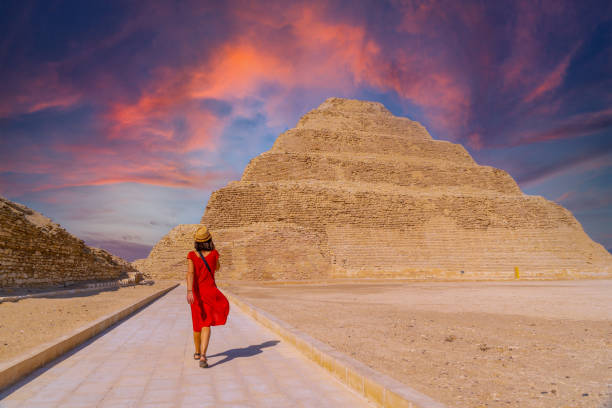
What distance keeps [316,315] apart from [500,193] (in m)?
42.5

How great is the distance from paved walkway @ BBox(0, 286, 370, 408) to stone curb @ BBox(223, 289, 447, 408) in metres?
0.08

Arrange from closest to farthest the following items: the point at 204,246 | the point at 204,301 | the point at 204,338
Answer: the point at 204,338, the point at 204,301, the point at 204,246

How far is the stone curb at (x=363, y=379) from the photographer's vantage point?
280cm

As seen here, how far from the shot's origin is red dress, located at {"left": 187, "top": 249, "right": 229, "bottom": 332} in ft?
15.3

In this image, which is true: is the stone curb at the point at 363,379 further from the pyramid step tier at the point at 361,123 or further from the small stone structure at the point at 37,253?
the pyramid step tier at the point at 361,123

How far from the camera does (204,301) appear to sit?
4691 millimetres

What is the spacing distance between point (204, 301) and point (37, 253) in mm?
15012

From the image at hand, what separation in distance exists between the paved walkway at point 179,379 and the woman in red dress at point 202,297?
0.37 m

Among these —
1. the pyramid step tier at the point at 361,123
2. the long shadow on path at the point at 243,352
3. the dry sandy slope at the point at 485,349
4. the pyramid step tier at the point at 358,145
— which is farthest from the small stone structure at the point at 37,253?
the pyramid step tier at the point at 361,123

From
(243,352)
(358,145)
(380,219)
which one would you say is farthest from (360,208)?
(243,352)

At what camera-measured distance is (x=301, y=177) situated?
40.9 metres

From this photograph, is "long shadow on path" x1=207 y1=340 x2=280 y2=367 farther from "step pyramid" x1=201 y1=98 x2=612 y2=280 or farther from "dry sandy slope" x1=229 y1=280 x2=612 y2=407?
"step pyramid" x1=201 y1=98 x2=612 y2=280

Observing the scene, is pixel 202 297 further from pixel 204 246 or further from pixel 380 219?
pixel 380 219

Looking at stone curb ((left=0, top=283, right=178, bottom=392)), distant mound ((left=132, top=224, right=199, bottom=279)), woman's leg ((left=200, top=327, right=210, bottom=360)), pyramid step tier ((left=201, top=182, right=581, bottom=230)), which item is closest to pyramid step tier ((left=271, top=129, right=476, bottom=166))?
pyramid step tier ((left=201, top=182, right=581, bottom=230))
